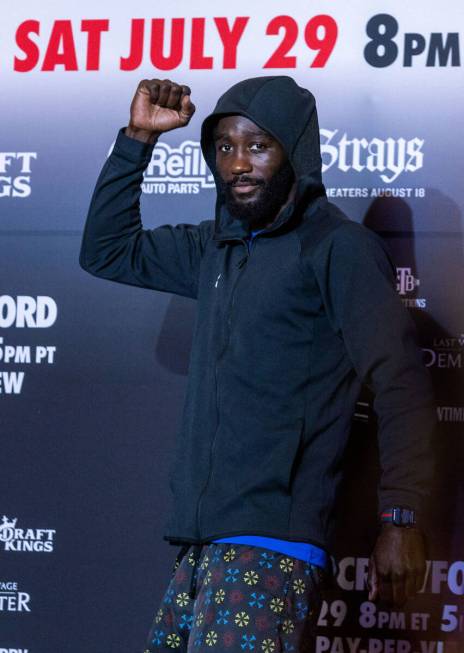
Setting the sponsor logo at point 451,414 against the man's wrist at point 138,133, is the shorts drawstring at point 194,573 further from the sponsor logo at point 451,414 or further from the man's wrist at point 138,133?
the sponsor logo at point 451,414

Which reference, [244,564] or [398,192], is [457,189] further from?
[244,564]

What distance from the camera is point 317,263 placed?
2.22 m

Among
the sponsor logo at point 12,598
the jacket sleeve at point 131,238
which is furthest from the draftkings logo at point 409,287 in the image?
the sponsor logo at point 12,598

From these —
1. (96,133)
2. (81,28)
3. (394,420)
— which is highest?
(81,28)

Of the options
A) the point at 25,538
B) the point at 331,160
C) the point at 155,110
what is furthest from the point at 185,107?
the point at 25,538

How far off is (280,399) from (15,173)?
1.59 meters

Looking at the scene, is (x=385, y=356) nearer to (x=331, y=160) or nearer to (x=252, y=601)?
(x=252, y=601)

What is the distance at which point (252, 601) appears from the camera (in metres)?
2.07

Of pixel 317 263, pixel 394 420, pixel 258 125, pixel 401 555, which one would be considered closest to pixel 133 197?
pixel 258 125

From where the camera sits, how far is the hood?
2.34 metres

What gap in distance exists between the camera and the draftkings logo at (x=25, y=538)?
3340 mm

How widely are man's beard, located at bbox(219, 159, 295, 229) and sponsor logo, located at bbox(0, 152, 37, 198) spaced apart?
1219mm

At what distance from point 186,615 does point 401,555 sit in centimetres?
48

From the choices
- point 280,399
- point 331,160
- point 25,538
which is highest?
point 331,160
